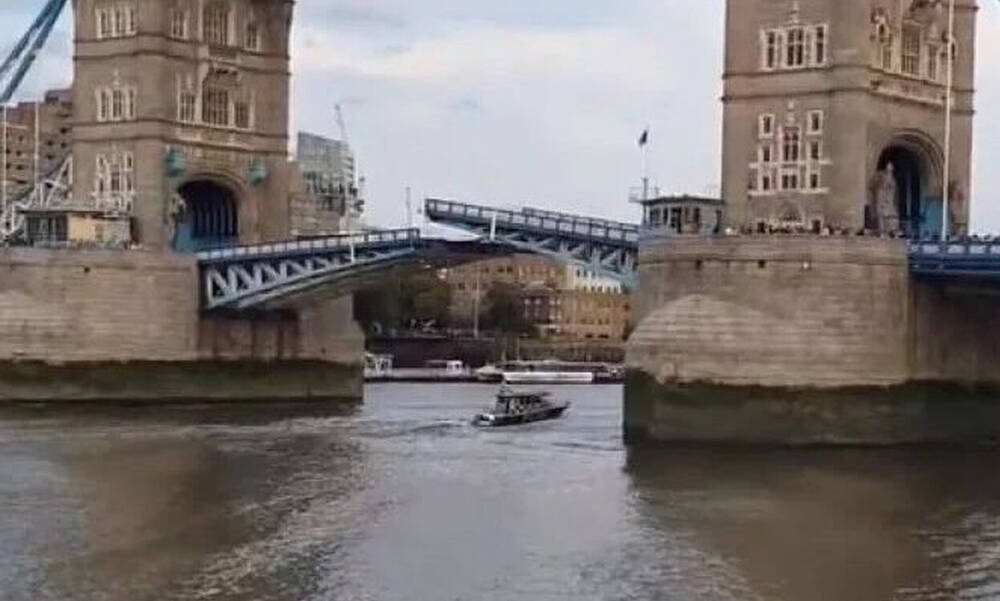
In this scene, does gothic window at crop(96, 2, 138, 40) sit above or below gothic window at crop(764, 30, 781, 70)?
above

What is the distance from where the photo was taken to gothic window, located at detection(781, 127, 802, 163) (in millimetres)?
63969

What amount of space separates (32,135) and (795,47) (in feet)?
253

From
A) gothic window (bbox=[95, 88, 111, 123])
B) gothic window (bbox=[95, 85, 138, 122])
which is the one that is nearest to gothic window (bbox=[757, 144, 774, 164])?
gothic window (bbox=[95, 85, 138, 122])

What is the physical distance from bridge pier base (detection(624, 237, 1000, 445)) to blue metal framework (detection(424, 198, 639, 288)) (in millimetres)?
7610

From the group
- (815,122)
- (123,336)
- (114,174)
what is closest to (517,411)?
(815,122)

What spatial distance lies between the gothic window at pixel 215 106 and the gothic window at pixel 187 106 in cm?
58

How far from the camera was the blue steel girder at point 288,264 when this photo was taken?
78625 millimetres

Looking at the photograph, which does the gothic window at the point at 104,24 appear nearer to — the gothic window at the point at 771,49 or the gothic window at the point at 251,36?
the gothic window at the point at 251,36

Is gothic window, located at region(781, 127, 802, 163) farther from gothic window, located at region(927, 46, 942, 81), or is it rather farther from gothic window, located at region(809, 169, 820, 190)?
gothic window, located at region(927, 46, 942, 81)

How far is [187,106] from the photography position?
3275 inches

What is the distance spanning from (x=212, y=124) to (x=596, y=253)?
74.1 feet

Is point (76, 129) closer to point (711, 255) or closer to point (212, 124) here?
→ point (212, 124)

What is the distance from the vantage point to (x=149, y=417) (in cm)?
7044

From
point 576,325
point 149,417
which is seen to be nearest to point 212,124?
point 149,417
